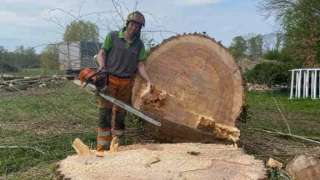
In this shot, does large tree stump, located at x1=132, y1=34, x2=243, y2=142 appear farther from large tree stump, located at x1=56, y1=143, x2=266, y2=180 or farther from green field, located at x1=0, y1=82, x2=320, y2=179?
large tree stump, located at x1=56, y1=143, x2=266, y2=180

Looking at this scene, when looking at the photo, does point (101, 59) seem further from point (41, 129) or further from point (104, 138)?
point (41, 129)

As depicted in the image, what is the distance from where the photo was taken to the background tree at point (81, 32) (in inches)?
408

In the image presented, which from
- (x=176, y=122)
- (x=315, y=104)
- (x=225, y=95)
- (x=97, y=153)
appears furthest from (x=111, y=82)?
(x=315, y=104)

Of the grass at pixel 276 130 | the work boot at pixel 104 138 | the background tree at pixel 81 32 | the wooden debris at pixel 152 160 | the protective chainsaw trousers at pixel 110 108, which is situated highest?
the background tree at pixel 81 32

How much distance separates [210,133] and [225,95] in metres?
0.64

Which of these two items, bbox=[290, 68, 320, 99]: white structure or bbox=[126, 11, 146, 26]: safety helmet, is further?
bbox=[290, 68, 320, 99]: white structure

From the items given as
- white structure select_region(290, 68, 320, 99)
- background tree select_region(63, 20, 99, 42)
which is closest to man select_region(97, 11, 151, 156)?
background tree select_region(63, 20, 99, 42)

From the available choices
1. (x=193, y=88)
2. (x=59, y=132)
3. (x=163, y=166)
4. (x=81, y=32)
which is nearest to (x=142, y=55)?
(x=193, y=88)

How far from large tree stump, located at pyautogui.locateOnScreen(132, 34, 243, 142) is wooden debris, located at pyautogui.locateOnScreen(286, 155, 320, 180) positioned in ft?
5.17

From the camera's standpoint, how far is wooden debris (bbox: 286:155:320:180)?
5.05m

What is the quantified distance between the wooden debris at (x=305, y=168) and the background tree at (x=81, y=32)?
5.49m

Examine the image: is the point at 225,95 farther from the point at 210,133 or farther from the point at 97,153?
the point at 97,153

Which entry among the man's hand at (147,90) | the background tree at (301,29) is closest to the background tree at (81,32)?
the man's hand at (147,90)

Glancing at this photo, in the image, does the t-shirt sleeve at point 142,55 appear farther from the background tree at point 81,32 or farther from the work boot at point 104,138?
the background tree at point 81,32
